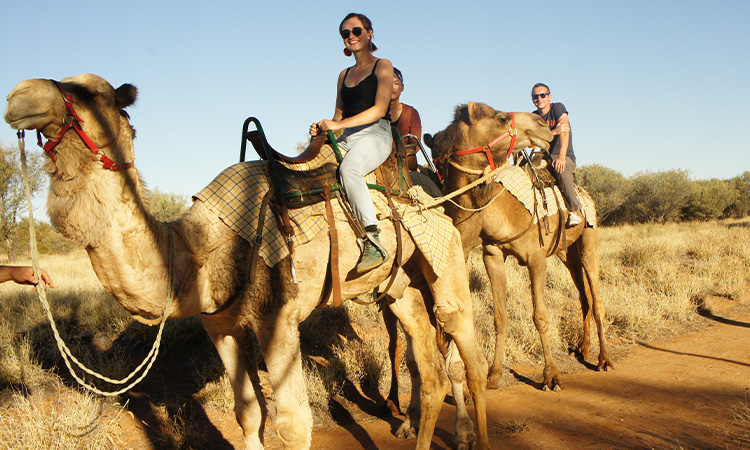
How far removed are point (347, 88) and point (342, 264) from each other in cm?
147

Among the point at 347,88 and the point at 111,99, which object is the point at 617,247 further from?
the point at 111,99

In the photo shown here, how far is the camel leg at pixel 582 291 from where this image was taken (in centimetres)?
802

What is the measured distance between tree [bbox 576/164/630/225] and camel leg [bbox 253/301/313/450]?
2703cm

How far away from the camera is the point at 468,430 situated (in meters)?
5.07

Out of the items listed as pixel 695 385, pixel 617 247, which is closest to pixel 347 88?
→ pixel 695 385

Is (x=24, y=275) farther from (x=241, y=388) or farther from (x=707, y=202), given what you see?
(x=707, y=202)

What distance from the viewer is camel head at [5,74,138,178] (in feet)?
7.93

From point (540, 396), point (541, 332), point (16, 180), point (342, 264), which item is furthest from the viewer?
point (16, 180)

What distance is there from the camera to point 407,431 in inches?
209

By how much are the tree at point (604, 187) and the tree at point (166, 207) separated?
20341mm

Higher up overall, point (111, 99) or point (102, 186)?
point (111, 99)

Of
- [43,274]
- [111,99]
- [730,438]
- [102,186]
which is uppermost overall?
[111,99]

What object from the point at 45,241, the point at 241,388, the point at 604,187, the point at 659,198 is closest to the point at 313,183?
the point at 241,388

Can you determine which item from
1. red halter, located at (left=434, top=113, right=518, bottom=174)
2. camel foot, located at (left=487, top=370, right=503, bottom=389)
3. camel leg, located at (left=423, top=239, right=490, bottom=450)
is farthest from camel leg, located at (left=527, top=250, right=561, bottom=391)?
camel leg, located at (left=423, top=239, right=490, bottom=450)
